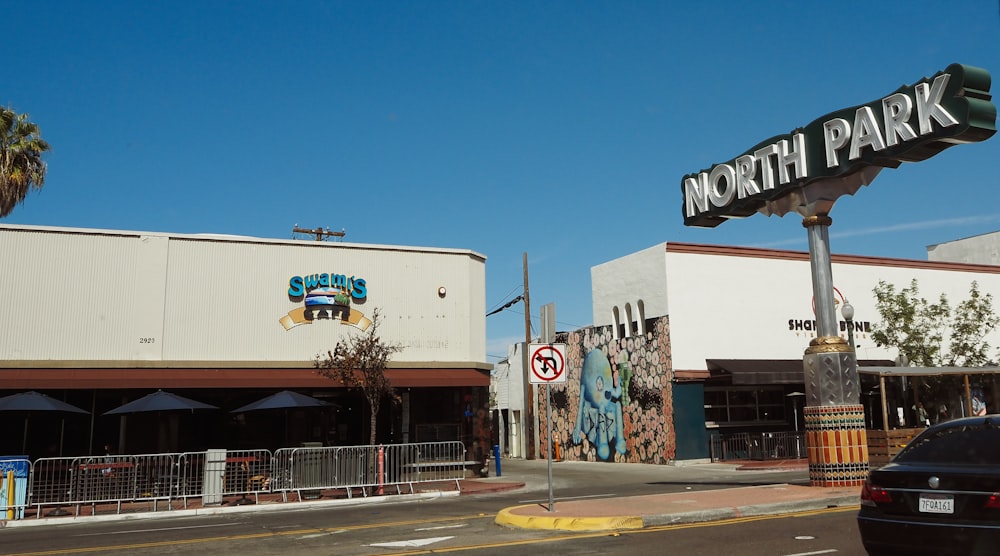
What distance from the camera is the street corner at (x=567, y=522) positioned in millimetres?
11891

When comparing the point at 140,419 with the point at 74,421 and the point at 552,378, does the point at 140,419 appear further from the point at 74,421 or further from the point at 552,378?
the point at 552,378

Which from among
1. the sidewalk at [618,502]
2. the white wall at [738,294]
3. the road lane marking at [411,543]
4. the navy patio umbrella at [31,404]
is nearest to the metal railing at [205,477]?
the sidewalk at [618,502]

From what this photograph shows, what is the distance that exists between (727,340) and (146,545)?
22.6 metres

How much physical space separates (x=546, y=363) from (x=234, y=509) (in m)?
8.87

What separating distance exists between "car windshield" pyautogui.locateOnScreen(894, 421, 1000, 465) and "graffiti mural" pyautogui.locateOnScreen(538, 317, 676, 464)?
21.4 meters

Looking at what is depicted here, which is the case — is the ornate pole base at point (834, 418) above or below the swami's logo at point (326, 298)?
below

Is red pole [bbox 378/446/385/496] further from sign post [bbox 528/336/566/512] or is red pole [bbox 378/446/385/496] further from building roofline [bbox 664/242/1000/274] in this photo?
building roofline [bbox 664/242/1000/274]

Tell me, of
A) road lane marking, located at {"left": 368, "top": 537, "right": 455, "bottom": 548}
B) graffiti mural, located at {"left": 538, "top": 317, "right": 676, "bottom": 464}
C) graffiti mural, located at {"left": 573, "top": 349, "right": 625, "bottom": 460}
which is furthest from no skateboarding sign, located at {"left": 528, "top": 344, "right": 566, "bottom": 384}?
graffiti mural, located at {"left": 573, "top": 349, "right": 625, "bottom": 460}

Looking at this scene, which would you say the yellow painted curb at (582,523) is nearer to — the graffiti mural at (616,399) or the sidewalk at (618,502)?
the sidewalk at (618,502)

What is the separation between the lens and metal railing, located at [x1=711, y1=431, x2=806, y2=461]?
29.4m

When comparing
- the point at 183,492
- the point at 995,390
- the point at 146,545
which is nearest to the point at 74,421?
the point at 183,492

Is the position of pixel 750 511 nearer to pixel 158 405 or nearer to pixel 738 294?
pixel 158 405

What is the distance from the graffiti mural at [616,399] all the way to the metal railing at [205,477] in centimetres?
1062

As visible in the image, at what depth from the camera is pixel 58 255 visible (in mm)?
23125
